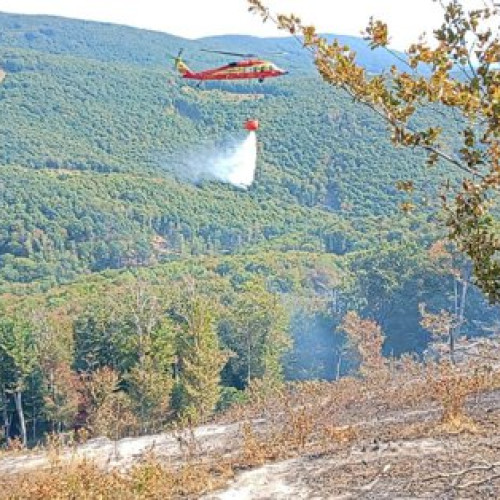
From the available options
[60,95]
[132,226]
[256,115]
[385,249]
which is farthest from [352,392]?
[60,95]

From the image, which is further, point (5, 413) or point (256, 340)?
point (256, 340)

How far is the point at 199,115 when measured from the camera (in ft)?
555

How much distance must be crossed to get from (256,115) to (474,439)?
150905 mm

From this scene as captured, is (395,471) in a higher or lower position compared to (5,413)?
higher

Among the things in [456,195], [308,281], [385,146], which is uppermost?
[456,195]

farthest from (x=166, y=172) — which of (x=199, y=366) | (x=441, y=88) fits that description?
(x=441, y=88)

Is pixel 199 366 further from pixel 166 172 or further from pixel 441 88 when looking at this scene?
pixel 166 172

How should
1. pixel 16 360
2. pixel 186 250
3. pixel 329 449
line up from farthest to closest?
pixel 186 250 → pixel 16 360 → pixel 329 449

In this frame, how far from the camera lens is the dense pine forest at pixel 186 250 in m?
31.5

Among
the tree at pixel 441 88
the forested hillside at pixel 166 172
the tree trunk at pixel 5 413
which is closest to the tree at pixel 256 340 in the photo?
the tree trunk at pixel 5 413

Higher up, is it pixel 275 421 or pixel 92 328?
pixel 275 421

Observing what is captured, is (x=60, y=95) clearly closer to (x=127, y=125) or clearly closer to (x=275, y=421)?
(x=127, y=125)

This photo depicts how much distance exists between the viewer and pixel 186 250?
352 ft

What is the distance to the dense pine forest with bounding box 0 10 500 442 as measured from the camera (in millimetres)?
31516
